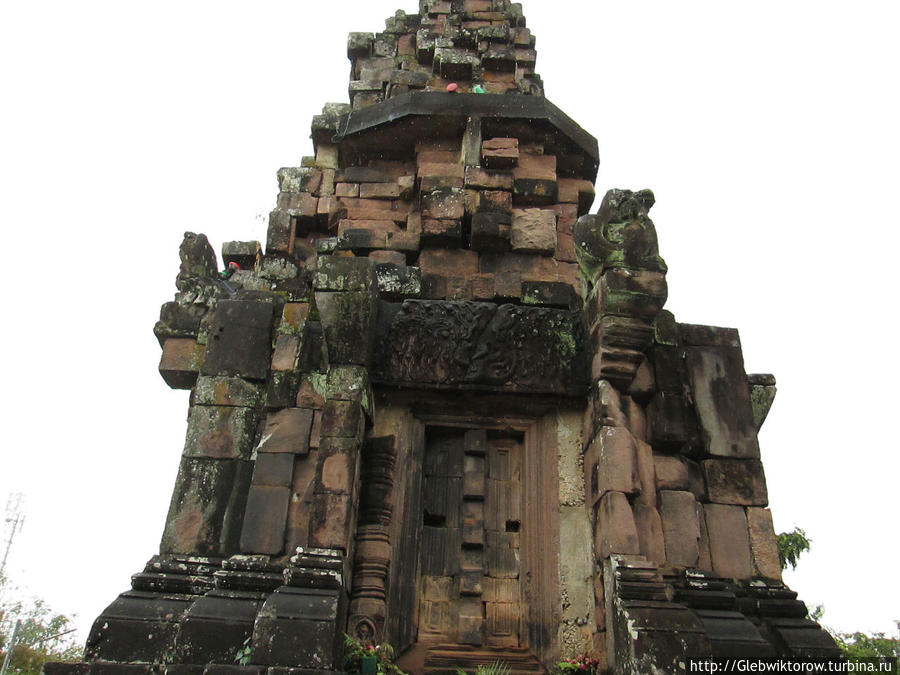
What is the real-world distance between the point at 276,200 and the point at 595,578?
17.0 ft

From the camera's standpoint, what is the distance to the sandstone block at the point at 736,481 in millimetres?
6156

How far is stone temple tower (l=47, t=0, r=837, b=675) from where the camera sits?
507 centimetres

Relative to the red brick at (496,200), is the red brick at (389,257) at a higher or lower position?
lower

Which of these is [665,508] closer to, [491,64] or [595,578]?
[595,578]

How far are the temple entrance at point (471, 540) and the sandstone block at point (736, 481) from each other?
5.34 ft

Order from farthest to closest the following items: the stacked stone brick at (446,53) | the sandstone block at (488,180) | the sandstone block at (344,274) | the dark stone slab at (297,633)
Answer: the stacked stone brick at (446,53) → the sandstone block at (488,180) → the sandstone block at (344,274) → the dark stone slab at (297,633)

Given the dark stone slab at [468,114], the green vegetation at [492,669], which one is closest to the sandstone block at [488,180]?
the dark stone slab at [468,114]

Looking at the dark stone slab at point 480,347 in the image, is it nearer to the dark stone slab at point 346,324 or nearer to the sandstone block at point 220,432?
the dark stone slab at point 346,324

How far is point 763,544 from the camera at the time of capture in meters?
6.02

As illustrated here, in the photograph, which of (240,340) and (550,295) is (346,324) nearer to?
(240,340)

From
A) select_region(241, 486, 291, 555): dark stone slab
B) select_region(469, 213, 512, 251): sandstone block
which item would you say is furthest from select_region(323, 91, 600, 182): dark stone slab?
select_region(241, 486, 291, 555): dark stone slab

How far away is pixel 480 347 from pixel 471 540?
5.41 ft

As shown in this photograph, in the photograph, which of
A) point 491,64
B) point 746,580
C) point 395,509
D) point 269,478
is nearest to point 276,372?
point 269,478

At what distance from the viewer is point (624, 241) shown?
6.16m
